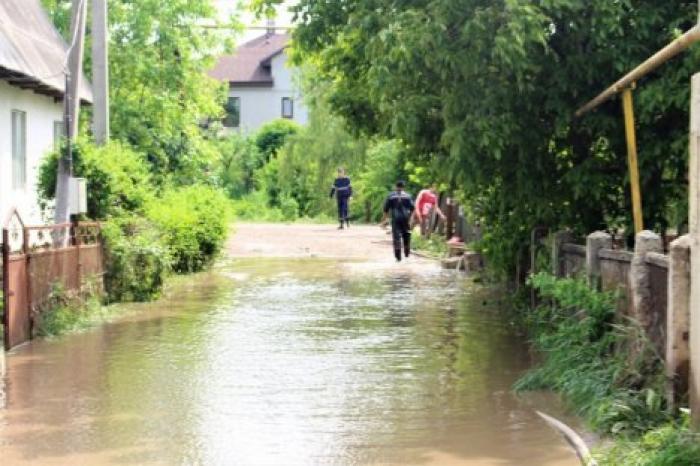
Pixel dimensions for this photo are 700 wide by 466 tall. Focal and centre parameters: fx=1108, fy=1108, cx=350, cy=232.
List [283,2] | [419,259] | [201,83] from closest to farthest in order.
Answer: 1. [283,2]
2. [419,259]
3. [201,83]

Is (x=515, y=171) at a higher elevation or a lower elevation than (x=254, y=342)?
higher

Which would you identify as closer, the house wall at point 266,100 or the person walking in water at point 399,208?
the person walking in water at point 399,208

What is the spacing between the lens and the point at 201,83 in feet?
100

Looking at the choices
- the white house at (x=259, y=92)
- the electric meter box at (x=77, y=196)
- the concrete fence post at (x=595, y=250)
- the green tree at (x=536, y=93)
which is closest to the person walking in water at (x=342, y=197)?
the electric meter box at (x=77, y=196)

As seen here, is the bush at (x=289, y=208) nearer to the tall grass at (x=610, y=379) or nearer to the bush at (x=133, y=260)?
the bush at (x=133, y=260)

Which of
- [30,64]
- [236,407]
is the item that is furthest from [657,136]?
[30,64]

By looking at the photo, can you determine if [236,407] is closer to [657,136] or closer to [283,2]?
[657,136]

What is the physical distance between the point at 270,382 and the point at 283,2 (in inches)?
262

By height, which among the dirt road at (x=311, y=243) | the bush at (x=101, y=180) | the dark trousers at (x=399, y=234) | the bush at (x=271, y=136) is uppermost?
the bush at (x=271, y=136)

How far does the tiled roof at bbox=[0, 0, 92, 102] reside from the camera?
17.7m

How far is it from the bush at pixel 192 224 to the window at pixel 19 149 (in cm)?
257

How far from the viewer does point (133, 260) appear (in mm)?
16031

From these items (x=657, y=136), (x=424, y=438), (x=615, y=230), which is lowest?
(x=424, y=438)

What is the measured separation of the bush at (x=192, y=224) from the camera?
1936 centimetres
